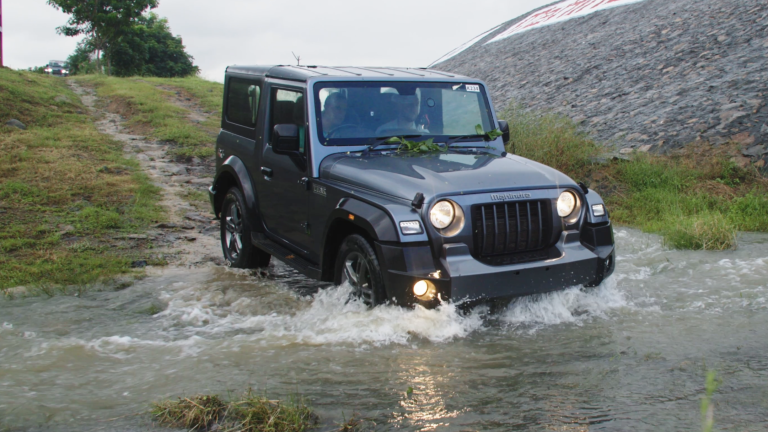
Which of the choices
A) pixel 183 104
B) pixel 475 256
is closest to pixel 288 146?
pixel 475 256

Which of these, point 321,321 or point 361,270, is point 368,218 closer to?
point 361,270

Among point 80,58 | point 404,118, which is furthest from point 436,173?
→ point 80,58

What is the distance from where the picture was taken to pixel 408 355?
179 inches

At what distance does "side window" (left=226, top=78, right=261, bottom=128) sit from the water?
169 centimetres

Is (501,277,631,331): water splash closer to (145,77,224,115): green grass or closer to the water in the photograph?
the water

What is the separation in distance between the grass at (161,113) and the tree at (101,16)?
60.2ft

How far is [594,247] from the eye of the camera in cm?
502

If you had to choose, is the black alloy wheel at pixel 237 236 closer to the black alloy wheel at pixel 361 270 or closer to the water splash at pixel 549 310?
the black alloy wheel at pixel 361 270

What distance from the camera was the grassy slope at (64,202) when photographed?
23.2 feet

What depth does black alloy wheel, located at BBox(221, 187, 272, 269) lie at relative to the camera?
6785mm

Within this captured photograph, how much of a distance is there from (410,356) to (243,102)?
139 inches

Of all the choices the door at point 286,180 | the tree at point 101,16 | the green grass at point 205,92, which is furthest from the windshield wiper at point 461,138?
the tree at point 101,16

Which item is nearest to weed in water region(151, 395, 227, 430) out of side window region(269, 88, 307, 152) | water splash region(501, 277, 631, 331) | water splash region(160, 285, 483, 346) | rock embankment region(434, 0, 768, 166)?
water splash region(160, 285, 483, 346)

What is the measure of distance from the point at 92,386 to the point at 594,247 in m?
3.39
